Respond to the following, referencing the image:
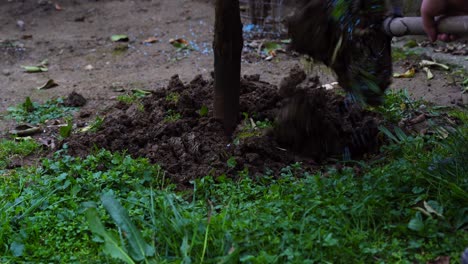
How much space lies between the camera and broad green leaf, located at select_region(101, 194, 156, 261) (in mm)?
2773

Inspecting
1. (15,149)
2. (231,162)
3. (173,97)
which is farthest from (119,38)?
(231,162)

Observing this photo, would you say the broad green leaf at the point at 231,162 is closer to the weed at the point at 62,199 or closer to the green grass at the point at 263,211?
the green grass at the point at 263,211

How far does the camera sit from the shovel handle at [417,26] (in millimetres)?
3239

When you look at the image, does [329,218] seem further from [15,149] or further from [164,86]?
[164,86]

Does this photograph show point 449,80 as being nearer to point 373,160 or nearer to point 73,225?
point 373,160

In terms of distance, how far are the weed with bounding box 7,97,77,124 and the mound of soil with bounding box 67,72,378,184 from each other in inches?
29.5

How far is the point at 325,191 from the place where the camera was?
3232 mm

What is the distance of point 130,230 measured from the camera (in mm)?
2875

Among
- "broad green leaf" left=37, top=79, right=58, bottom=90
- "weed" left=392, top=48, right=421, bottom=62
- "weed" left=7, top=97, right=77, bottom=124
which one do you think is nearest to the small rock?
"broad green leaf" left=37, top=79, right=58, bottom=90

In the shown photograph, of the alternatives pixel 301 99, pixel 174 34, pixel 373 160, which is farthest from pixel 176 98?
pixel 174 34

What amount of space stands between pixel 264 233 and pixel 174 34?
4.99m

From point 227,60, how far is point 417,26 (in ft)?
4.00

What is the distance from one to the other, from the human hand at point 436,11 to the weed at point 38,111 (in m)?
3.03

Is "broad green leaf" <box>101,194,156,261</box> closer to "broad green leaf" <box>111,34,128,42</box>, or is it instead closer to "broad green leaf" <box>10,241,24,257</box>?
"broad green leaf" <box>10,241,24,257</box>
